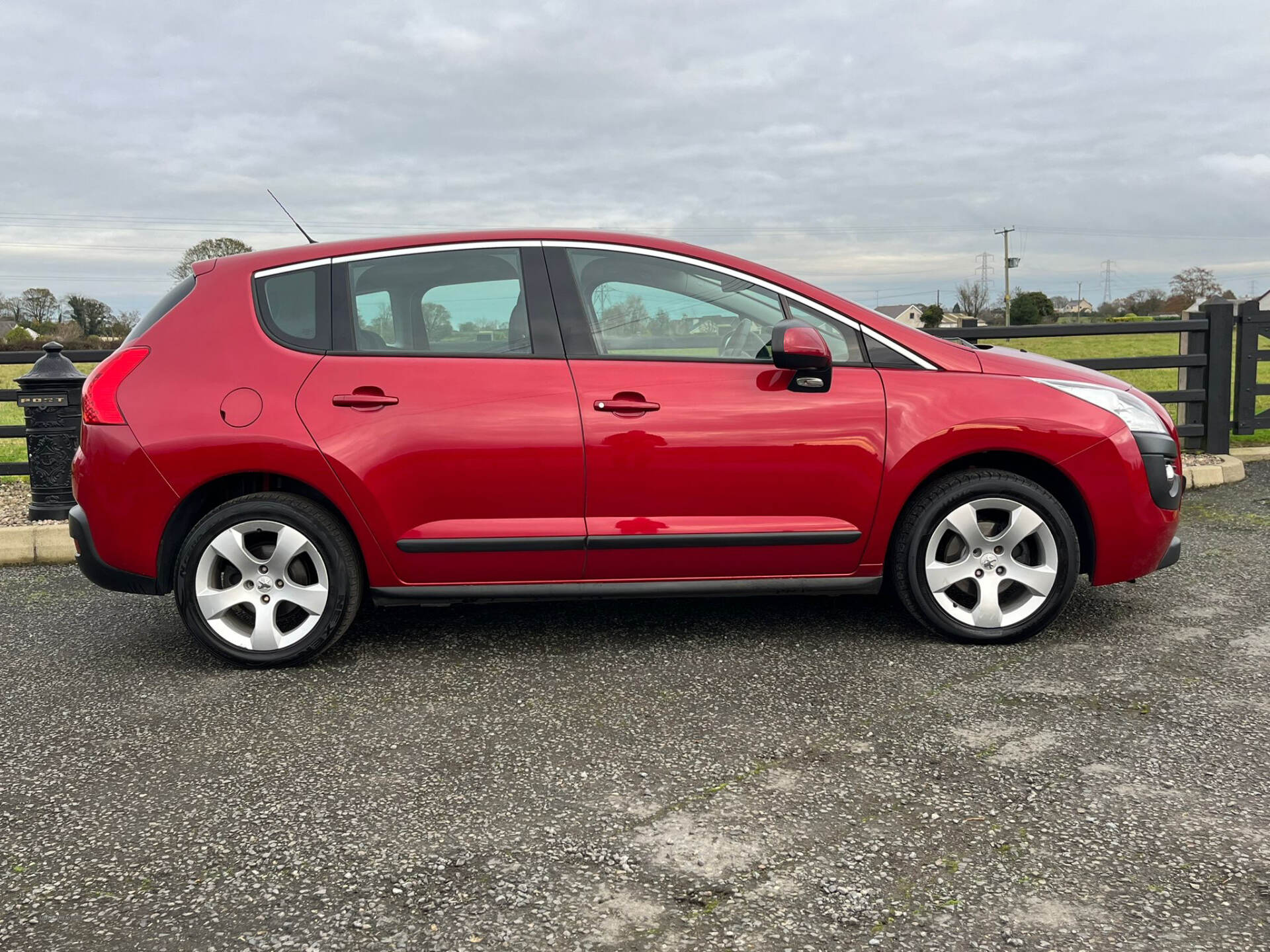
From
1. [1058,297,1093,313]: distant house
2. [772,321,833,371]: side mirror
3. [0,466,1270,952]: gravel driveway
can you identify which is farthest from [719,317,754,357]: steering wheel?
[1058,297,1093,313]: distant house

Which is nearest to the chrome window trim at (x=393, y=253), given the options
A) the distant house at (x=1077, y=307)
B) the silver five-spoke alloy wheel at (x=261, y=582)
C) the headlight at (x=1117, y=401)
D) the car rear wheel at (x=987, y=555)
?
the silver five-spoke alloy wheel at (x=261, y=582)

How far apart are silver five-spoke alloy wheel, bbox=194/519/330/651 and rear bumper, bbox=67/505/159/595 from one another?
0.25 m

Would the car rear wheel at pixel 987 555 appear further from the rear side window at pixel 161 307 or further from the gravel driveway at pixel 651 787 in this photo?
the rear side window at pixel 161 307

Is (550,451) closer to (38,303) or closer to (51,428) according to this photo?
(51,428)

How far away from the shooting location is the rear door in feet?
13.0

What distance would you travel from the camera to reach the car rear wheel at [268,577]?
4.00m

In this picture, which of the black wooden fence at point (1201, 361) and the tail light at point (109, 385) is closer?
the tail light at point (109, 385)

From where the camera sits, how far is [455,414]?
3959mm

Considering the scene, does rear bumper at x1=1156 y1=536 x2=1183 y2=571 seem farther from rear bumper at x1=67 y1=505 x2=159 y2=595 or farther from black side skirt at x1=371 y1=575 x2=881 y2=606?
rear bumper at x1=67 y1=505 x2=159 y2=595

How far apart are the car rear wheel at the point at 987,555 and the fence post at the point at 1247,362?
6202 mm

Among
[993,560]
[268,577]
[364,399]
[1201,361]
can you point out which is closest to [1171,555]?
[993,560]

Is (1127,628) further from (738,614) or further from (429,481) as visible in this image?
(429,481)

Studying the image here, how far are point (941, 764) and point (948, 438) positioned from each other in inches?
58.9

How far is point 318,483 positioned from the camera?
13.0 feet
